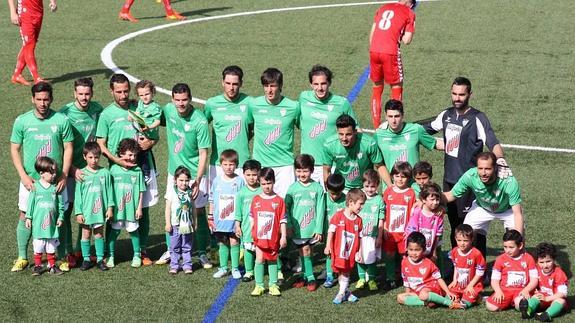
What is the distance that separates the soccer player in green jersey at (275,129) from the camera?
1287cm

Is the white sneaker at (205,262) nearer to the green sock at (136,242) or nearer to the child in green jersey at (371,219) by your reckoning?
the green sock at (136,242)

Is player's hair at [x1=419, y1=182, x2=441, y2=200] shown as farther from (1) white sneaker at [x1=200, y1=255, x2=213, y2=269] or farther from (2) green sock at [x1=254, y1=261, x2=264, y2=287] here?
(1) white sneaker at [x1=200, y1=255, x2=213, y2=269]

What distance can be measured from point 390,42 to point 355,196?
5252mm

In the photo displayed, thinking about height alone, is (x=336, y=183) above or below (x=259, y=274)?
above

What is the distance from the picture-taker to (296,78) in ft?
65.6

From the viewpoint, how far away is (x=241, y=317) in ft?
37.7

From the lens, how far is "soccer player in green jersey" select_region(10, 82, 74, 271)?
12.5 meters

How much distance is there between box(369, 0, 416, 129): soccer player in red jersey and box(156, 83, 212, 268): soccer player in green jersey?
A: 4442 mm

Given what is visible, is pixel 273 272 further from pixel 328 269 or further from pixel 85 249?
pixel 85 249

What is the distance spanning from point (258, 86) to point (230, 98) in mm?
6856

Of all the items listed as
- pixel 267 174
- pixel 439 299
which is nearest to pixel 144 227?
pixel 267 174

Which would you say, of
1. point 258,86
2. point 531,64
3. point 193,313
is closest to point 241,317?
point 193,313

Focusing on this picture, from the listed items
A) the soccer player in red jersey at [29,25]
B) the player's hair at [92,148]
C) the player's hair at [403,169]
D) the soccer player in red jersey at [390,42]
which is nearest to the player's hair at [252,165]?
the player's hair at [403,169]

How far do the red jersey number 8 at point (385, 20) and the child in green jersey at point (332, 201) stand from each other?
4877 millimetres
